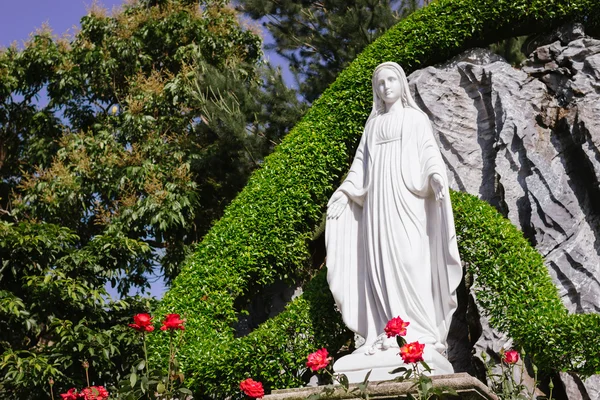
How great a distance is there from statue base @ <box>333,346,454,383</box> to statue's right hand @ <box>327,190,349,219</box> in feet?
3.99

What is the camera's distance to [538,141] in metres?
8.18

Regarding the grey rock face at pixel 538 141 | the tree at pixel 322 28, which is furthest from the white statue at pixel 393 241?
the tree at pixel 322 28

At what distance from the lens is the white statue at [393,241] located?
17.6 ft

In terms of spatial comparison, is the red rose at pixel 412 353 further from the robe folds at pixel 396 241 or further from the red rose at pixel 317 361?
the robe folds at pixel 396 241

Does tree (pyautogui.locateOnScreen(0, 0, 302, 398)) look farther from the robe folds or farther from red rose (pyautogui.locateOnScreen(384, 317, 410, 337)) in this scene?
red rose (pyautogui.locateOnScreen(384, 317, 410, 337))

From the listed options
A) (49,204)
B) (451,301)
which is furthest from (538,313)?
(49,204)

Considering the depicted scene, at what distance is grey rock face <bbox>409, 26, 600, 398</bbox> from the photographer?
7.42 m

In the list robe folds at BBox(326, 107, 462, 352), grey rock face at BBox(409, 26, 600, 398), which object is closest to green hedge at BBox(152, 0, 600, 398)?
grey rock face at BBox(409, 26, 600, 398)

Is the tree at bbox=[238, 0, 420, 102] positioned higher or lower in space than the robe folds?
higher

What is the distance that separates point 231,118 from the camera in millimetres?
9750

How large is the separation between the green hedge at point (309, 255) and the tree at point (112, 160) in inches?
48.0

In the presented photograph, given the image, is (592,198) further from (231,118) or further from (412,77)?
(231,118)

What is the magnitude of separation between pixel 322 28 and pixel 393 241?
6611 mm

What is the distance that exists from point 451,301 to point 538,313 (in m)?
1.11
